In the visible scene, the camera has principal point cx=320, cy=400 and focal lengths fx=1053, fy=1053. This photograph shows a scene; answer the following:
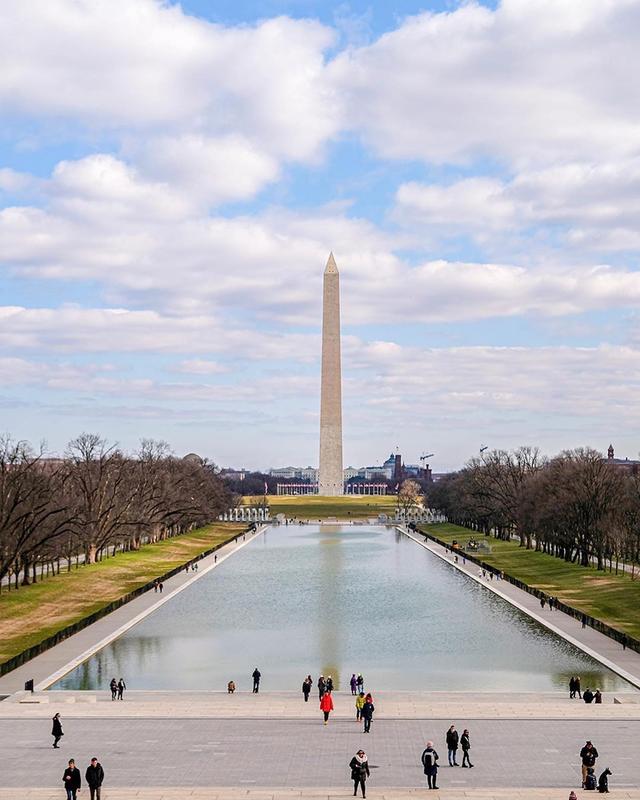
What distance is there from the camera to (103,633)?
4409cm

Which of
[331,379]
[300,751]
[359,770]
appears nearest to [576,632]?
[300,751]

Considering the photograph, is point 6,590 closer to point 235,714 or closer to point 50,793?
point 235,714

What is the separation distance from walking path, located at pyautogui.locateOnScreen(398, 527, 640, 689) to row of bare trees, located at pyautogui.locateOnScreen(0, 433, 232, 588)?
24.7 meters

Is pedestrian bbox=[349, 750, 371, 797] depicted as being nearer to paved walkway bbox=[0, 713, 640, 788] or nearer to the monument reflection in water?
paved walkway bbox=[0, 713, 640, 788]

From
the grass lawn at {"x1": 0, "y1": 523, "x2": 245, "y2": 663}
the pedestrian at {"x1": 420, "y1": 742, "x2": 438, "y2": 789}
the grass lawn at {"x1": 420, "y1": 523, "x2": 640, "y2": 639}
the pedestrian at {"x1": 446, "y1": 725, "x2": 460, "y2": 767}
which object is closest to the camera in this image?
the pedestrian at {"x1": 420, "y1": 742, "x2": 438, "y2": 789}

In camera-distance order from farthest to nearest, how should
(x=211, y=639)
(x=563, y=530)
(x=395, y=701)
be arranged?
(x=563, y=530) → (x=211, y=639) → (x=395, y=701)

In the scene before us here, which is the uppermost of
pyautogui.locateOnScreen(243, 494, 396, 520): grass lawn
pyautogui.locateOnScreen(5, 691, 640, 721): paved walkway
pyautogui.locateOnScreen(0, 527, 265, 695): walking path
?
pyautogui.locateOnScreen(243, 494, 396, 520): grass lawn

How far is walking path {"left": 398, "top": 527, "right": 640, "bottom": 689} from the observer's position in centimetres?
3702

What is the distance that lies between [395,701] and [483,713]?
9.65ft

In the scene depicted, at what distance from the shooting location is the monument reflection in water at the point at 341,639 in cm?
3538

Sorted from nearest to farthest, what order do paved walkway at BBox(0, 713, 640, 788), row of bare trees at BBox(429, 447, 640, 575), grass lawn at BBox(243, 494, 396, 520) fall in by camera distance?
paved walkway at BBox(0, 713, 640, 788) → row of bare trees at BBox(429, 447, 640, 575) → grass lawn at BBox(243, 494, 396, 520)

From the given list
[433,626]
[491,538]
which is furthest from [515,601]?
[491,538]

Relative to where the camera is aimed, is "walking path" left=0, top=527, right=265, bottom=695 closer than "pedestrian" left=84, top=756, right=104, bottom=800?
No

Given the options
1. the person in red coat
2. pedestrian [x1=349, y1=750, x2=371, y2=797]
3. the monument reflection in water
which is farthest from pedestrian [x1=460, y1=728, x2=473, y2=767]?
the monument reflection in water
